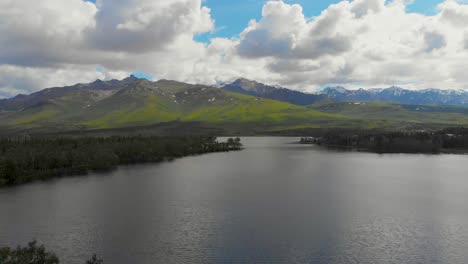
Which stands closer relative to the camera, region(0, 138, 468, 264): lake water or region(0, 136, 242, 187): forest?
region(0, 138, 468, 264): lake water

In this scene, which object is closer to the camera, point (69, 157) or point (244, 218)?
point (244, 218)

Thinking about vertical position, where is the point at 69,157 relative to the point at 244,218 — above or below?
A: above

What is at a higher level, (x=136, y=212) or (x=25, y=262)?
(x=25, y=262)

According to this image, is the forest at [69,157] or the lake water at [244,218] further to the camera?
the forest at [69,157]

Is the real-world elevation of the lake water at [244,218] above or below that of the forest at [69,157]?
below

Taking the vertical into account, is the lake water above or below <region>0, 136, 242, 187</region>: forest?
below

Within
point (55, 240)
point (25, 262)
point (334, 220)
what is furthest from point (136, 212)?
point (25, 262)

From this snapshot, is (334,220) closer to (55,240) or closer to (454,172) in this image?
(55,240)

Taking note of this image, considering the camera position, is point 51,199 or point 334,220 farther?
point 51,199
